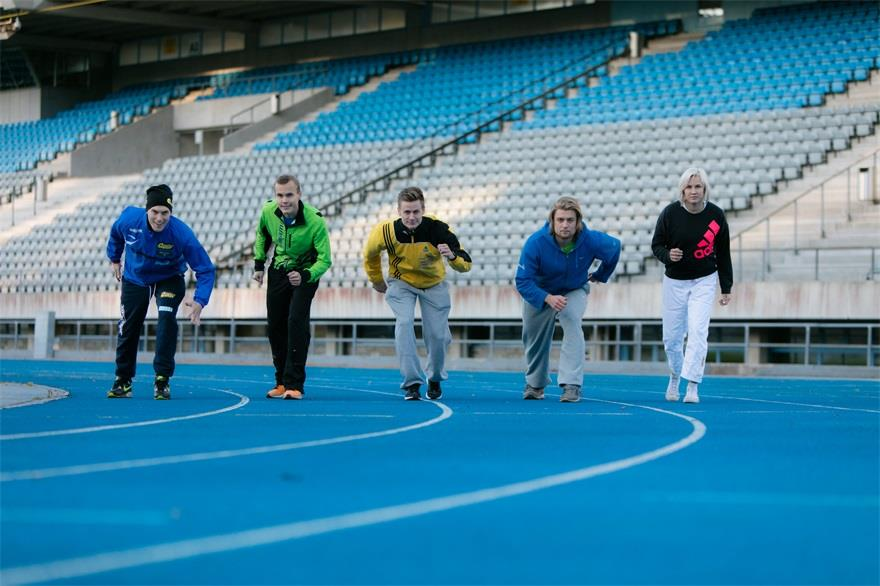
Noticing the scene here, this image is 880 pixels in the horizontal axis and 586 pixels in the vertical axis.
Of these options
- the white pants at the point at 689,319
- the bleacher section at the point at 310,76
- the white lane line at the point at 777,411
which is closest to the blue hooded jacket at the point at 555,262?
the white pants at the point at 689,319

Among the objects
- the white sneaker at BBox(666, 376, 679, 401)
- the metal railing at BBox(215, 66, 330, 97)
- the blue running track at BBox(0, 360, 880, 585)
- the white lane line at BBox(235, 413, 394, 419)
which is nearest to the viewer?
the blue running track at BBox(0, 360, 880, 585)

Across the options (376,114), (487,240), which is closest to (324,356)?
(487,240)

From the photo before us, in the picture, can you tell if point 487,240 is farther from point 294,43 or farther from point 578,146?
point 294,43

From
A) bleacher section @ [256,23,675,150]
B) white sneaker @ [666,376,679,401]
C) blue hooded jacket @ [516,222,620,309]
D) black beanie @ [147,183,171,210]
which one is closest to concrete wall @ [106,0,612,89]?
bleacher section @ [256,23,675,150]

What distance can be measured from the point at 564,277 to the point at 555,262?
194 mm

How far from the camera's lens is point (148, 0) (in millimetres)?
45156

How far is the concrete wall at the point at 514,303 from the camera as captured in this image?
2389 centimetres

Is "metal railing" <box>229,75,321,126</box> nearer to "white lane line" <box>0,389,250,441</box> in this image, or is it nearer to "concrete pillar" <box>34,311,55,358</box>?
"concrete pillar" <box>34,311,55,358</box>

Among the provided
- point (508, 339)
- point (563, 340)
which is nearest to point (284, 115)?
point (508, 339)

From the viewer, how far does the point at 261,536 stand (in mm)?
4789

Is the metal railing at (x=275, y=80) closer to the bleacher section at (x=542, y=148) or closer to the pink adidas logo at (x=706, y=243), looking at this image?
the bleacher section at (x=542, y=148)

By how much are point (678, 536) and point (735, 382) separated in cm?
1505

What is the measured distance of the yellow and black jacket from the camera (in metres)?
13.2

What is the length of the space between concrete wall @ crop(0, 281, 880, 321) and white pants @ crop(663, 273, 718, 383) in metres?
11.3
